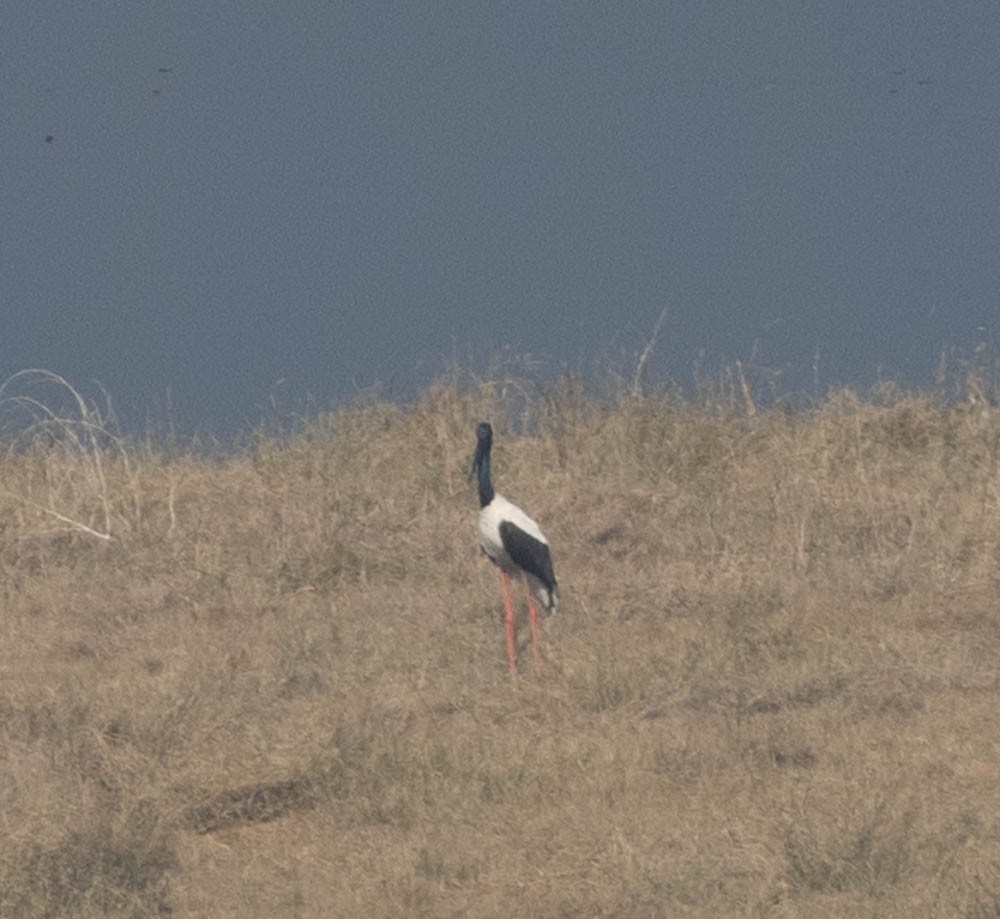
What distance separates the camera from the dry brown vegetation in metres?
6.68

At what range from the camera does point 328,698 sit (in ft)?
29.7

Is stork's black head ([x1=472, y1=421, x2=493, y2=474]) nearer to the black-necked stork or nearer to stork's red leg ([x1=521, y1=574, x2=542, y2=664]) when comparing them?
the black-necked stork

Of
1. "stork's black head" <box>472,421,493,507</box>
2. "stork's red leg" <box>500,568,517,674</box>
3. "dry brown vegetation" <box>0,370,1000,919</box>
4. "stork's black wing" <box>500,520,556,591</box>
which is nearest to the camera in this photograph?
"dry brown vegetation" <box>0,370,1000,919</box>

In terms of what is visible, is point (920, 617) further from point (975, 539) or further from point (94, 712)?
point (94, 712)

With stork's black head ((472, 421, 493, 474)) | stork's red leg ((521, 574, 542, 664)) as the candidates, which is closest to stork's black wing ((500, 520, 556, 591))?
stork's red leg ((521, 574, 542, 664))

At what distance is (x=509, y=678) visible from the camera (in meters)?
9.30

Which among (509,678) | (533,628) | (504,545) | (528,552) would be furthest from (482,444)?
(509,678)

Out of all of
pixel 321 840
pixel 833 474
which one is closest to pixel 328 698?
pixel 321 840

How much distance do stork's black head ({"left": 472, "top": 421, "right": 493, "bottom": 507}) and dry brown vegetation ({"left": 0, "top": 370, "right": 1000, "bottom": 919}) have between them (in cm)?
55

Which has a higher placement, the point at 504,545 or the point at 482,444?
the point at 482,444

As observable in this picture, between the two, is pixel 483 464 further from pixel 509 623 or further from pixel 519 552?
pixel 509 623

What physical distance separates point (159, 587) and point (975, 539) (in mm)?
4373

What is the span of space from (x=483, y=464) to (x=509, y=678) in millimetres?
1936

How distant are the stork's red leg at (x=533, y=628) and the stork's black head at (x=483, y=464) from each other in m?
0.55
